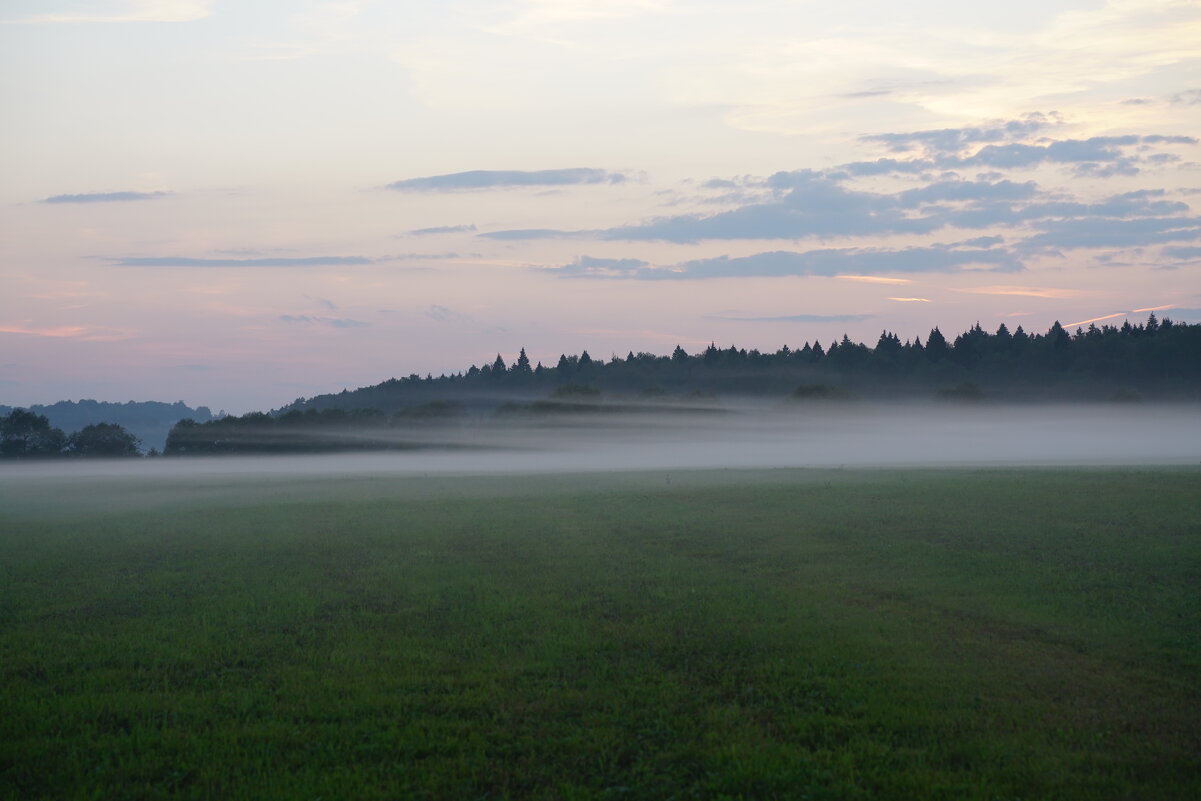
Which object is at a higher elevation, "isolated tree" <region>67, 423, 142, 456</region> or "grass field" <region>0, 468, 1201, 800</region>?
"isolated tree" <region>67, 423, 142, 456</region>

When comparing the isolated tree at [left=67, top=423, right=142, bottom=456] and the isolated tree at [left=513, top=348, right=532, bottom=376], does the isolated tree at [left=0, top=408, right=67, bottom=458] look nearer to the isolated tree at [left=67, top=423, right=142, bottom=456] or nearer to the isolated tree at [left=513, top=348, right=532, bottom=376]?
the isolated tree at [left=67, top=423, right=142, bottom=456]

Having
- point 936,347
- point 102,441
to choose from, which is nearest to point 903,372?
point 936,347

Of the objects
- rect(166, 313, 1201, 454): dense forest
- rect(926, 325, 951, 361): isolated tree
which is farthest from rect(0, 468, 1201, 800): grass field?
rect(926, 325, 951, 361): isolated tree

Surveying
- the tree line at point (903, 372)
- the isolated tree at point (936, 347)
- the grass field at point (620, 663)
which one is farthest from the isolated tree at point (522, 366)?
the grass field at point (620, 663)

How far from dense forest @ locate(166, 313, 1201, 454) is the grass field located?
93.8m

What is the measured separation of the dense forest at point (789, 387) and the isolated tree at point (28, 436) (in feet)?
43.1

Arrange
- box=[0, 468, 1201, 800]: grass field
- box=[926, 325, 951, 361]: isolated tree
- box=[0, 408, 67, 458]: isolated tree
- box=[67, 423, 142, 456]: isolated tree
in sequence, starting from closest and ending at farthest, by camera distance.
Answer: box=[0, 468, 1201, 800]: grass field → box=[0, 408, 67, 458]: isolated tree → box=[67, 423, 142, 456]: isolated tree → box=[926, 325, 951, 361]: isolated tree

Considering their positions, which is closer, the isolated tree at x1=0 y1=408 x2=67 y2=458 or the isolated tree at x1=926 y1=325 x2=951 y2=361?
the isolated tree at x1=0 y1=408 x2=67 y2=458

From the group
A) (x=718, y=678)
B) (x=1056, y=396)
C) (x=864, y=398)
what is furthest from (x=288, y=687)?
(x=1056, y=396)

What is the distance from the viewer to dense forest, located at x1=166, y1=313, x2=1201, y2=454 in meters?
116

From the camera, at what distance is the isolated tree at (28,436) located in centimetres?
10756

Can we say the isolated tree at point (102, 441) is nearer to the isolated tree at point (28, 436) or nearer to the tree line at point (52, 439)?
the tree line at point (52, 439)

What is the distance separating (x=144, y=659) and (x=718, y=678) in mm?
8033

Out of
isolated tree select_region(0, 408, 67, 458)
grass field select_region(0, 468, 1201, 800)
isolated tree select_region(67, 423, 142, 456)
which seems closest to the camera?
grass field select_region(0, 468, 1201, 800)
